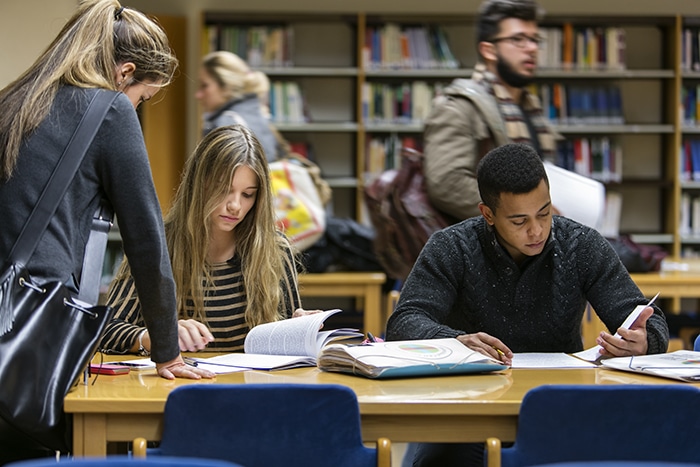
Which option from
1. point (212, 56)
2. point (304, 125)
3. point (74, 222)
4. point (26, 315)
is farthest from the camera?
point (304, 125)

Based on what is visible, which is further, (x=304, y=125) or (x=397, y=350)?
(x=304, y=125)

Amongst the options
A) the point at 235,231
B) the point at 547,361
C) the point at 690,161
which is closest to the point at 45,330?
the point at 235,231

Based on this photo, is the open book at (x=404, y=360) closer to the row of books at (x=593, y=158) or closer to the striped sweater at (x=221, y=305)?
the striped sweater at (x=221, y=305)

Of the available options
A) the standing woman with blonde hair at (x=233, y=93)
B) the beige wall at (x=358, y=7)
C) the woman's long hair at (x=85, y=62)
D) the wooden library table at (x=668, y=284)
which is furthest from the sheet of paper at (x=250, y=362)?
the beige wall at (x=358, y=7)

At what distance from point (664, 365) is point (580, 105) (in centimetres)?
508

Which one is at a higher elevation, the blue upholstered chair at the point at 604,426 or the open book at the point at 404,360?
the open book at the point at 404,360

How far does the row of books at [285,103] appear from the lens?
6883mm

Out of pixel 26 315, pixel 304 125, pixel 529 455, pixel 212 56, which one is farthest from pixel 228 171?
pixel 304 125

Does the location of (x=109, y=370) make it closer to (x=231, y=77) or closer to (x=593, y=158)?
(x=231, y=77)

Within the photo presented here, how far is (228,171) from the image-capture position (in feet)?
8.45

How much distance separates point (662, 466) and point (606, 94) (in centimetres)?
605

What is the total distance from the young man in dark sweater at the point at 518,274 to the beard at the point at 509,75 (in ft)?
2.70

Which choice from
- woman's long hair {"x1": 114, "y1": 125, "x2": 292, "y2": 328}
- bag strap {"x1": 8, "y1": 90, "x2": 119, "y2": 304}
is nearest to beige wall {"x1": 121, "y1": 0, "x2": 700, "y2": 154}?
woman's long hair {"x1": 114, "y1": 125, "x2": 292, "y2": 328}

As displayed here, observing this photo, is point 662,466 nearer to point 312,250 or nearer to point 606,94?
point 312,250
